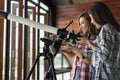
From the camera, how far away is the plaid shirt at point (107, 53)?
1691 millimetres

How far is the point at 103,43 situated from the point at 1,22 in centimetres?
192

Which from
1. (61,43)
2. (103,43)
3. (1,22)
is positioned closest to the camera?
(61,43)

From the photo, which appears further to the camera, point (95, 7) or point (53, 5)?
point (53, 5)

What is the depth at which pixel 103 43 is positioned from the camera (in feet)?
5.56

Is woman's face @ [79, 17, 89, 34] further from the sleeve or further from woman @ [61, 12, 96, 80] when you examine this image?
the sleeve

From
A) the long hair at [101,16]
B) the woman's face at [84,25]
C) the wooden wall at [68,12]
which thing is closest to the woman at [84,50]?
the woman's face at [84,25]

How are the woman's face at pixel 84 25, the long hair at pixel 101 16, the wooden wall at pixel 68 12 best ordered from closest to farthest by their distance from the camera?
the long hair at pixel 101 16
the woman's face at pixel 84 25
the wooden wall at pixel 68 12

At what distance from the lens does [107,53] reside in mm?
1681

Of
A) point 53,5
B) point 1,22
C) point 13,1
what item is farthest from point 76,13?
point 1,22

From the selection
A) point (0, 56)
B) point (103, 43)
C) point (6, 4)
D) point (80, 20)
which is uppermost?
point (6, 4)

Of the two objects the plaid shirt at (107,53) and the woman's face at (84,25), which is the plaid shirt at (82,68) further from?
the plaid shirt at (107,53)

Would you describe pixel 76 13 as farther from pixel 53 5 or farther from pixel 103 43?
pixel 103 43

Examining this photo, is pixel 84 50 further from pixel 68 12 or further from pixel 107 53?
pixel 68 12

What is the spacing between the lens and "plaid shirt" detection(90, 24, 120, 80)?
169cm
